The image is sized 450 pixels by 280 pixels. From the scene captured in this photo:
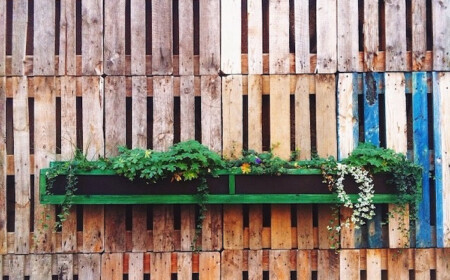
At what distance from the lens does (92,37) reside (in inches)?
193

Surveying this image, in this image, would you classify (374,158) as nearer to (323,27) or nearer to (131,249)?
(323,27)

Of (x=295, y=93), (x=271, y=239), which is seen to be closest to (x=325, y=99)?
(x=295, y=93)

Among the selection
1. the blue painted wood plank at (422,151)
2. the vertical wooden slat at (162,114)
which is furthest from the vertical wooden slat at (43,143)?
the blue painted wood plank at (422,151)

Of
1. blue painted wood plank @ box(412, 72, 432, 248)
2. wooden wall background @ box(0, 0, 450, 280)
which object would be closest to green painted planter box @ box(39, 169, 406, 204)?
wooden wall background @ box(0, 0, 450, 280)

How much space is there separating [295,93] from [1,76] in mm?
3501

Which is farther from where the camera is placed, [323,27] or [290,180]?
[323,27]

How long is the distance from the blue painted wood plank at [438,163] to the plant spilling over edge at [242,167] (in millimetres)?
378

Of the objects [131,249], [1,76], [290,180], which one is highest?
[1,76]

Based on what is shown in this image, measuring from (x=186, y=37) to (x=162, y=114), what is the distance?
0.97 metres

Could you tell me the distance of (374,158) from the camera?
455 centimetres

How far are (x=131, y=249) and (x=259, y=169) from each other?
179 centimetres

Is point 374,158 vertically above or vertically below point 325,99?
below

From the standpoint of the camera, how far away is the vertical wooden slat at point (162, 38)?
489 centimetres

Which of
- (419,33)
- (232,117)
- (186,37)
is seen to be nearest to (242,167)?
(232,117)
